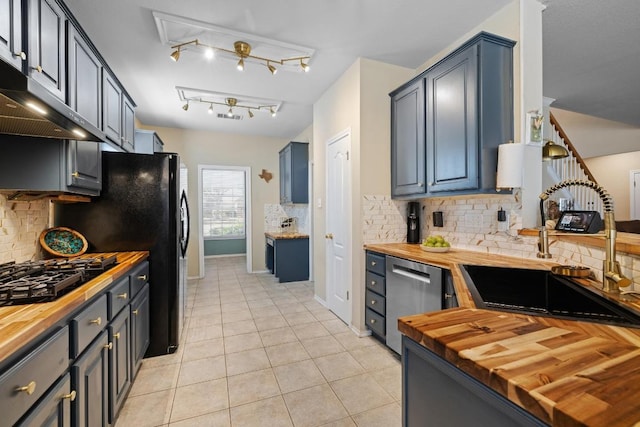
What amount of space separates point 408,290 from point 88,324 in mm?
1974

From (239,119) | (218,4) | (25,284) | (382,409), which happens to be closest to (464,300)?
(382,409)

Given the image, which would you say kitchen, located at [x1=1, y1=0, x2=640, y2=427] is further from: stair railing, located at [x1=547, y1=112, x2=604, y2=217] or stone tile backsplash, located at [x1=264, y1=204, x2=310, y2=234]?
stone tile backsplash, located at [x1=264, y1=204, x2=310, y2=234]

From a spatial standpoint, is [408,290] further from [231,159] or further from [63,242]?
[231,159]

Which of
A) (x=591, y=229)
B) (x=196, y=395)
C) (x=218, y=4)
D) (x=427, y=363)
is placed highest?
(x=218, y=4)

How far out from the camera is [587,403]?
0.47m

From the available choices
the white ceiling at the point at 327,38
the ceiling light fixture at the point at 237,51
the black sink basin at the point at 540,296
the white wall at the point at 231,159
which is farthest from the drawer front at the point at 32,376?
the white wall at the point at 231,159

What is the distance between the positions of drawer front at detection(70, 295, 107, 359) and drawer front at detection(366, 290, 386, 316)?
1994 mm

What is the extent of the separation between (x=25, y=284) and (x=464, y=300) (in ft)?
6.08

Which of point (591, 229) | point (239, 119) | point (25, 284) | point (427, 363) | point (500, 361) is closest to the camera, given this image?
point (500, 361)

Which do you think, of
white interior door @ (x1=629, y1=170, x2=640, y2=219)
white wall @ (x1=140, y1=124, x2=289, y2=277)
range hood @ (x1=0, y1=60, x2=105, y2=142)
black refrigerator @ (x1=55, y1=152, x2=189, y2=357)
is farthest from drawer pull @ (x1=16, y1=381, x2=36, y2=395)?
white interior door @ (x1=629, y1=170, x2=640, y2=219)

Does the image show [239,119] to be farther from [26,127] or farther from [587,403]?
[587,403]

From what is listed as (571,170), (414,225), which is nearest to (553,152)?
(571,170)

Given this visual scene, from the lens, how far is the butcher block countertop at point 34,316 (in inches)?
32.1

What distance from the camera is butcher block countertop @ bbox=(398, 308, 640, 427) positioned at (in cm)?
47
